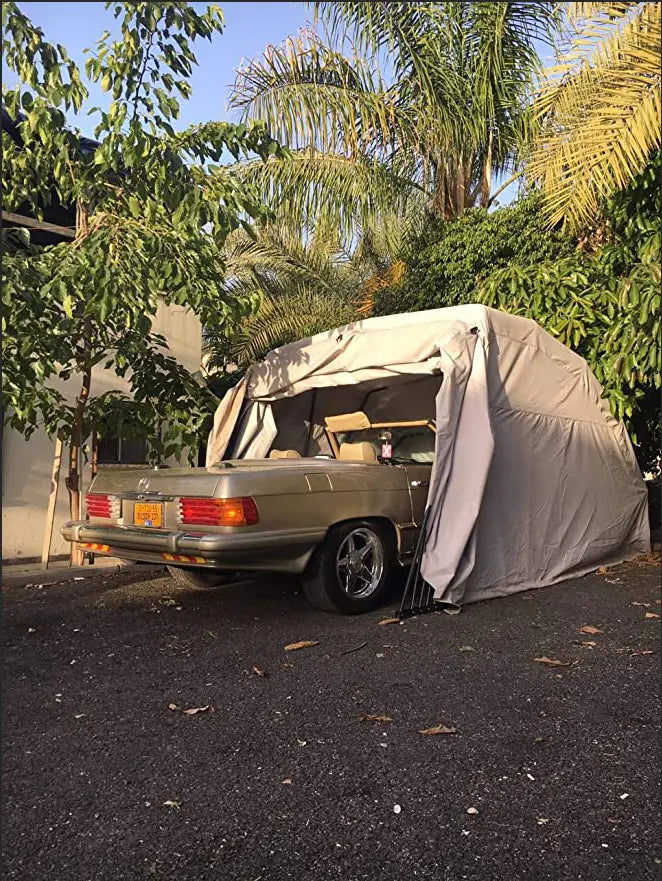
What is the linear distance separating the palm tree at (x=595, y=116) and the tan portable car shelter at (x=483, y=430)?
4.13ft

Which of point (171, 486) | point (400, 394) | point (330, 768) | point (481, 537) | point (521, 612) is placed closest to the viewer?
point (330, 768)

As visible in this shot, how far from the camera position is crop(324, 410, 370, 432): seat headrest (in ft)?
25.4

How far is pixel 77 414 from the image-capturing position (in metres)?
7.48

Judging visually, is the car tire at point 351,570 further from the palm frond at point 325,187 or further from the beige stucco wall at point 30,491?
the palm frond at point 325,187

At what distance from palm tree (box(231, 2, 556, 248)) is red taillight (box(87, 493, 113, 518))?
6.78 metres

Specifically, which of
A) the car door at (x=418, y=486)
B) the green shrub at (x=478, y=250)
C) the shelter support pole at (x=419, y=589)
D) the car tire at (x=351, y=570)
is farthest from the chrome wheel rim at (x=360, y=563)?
the green shrub at (x=478, y=250)

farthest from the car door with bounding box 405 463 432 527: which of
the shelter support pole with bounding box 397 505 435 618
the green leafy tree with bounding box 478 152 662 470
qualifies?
the green leafy tree with bounding box 478 152 662 470

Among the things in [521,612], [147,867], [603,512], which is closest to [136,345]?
[521,612]

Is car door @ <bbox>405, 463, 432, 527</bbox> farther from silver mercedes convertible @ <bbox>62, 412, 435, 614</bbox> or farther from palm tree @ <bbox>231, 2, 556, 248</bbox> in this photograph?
palm tree @ <bbox>231, 2, 556, 248</bbox>

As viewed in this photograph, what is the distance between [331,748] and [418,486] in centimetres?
346

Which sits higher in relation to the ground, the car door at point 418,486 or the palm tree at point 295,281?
the palm tree at point 295,281

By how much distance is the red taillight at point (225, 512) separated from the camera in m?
4.96

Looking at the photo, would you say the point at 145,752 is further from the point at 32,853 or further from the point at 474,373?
the point at 474,373

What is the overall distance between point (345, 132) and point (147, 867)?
10825mm
